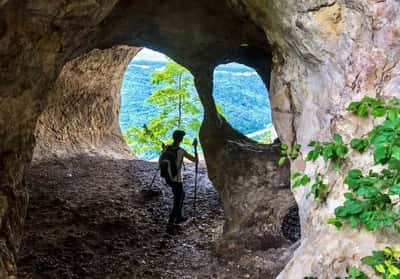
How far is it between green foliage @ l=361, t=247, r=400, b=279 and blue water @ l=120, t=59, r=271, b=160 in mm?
16657

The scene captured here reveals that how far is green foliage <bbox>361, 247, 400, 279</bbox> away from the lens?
2.51 meters

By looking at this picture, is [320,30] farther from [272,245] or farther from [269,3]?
[272,245]

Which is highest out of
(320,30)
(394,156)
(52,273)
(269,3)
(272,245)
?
(269,3)

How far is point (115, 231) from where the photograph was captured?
22.1 feet

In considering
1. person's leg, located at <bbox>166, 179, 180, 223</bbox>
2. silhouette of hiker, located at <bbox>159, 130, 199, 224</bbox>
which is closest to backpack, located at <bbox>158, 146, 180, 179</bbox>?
silhouette of hiker, located at <bbox>159, 130, 199, 224</bbox>

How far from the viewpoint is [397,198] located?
2.78 meters

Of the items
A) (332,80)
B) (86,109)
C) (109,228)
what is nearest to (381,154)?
(332,80)

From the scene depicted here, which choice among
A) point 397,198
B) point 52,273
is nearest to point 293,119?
point 397,198

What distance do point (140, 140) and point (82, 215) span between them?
7514mm

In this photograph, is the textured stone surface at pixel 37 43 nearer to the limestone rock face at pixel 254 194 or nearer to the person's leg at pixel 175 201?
the limestone rock face at pixel 254 194

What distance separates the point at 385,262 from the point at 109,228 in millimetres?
4978

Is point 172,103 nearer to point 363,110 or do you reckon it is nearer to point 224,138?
point 224,138

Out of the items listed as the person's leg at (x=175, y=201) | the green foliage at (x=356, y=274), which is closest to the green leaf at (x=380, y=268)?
the green foliage at (x=356, y=274)

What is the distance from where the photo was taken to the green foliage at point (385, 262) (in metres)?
2.51
